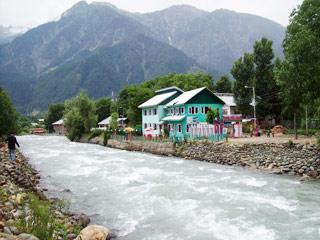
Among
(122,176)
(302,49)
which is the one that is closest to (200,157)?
(122,176)

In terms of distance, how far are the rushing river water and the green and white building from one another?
54.0ft

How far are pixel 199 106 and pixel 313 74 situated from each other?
27537mm

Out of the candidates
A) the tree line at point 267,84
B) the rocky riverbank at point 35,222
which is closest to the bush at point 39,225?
the rocky riverbank at point 35,222

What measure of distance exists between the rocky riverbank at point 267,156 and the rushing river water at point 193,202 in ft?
5.90

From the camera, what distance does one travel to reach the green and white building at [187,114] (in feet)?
162

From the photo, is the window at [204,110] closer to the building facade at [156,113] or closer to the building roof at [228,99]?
the building facade at [156,113]

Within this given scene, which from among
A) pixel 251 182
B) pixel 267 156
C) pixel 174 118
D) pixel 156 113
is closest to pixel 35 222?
pixel 251 182

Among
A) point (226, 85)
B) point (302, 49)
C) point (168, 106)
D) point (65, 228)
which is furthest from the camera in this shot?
point (226, 85)

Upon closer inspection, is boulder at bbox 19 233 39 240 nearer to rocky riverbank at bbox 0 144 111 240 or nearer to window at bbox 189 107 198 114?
rocky riverbank at bbox 0 144 111 240

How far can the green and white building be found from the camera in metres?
49.3

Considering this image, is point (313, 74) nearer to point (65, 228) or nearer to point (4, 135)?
point (65, 228)

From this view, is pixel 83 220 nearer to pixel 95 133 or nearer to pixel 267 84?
pixel 267 84

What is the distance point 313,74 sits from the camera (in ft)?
96.6

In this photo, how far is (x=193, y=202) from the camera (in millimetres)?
19781
